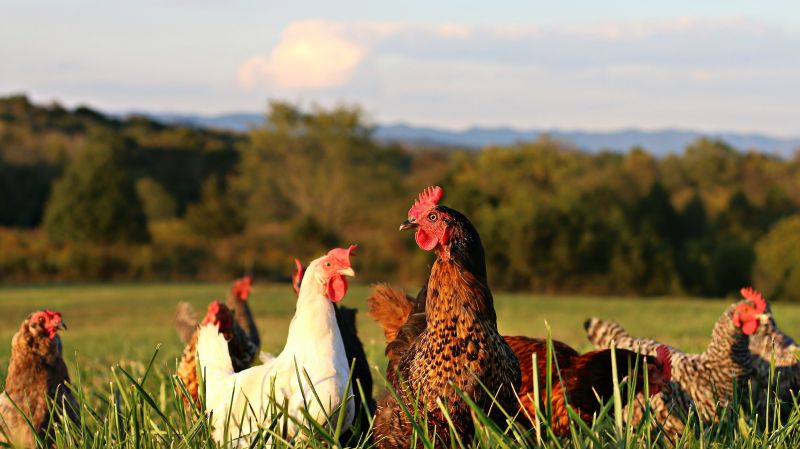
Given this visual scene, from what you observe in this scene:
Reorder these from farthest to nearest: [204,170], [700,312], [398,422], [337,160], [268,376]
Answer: [204,170]
[337,160]
[700,312]
[268,376]
[398,422]

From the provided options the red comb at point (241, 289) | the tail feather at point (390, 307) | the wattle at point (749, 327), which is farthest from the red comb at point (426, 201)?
the red comb at point (241, 289)

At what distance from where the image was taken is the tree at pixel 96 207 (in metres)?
43.8

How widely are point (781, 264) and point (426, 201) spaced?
153ft

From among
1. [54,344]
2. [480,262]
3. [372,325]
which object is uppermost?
[480,262]

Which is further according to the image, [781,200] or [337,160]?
[337,160]

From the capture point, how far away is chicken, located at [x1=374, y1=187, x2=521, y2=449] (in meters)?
3.52

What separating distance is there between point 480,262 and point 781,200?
191ft

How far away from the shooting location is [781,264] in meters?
45.8

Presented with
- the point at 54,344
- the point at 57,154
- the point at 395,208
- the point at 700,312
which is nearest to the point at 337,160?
the point at 395,208

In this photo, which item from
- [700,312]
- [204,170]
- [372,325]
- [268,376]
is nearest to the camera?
[268,376]

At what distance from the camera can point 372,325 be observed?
2139 centimetres

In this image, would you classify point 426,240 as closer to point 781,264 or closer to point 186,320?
point 186,320

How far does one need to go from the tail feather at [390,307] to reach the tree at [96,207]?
4016 cm

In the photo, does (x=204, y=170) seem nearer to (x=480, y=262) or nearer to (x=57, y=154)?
(x=57, y=154)
